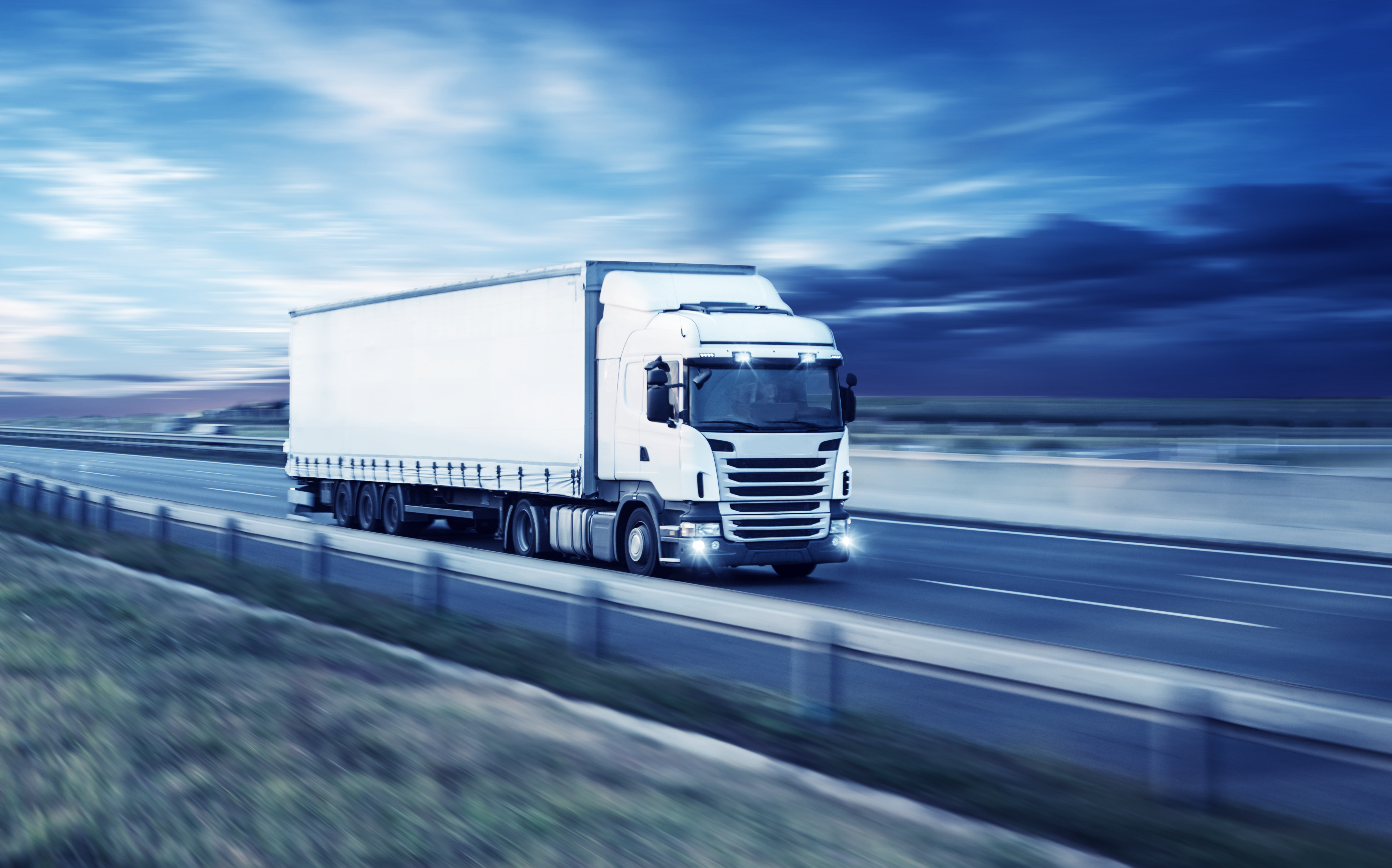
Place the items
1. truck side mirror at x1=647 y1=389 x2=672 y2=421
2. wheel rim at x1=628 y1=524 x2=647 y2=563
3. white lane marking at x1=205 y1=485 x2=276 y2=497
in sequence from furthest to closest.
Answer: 1. white lane marking at x1=205 y1=485 x2=276 y2=497
2. wheel rim at x1=628 y1=524 x2=647 y2=563
3. truck side mirror at x1=647 y1=389 x2=672 y2=421

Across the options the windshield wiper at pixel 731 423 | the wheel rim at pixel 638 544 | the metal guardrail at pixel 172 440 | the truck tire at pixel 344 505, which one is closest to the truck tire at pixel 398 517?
the truck tire at pixel 344 505

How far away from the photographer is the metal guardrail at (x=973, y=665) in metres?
4.52

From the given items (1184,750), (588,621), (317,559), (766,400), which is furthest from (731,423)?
(1184,750)

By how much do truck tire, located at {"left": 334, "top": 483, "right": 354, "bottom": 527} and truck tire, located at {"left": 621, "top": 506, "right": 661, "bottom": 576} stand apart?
30.1 feet

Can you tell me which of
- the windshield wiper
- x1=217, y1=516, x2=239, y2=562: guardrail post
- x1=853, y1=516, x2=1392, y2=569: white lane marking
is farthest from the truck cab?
x1=853, y1=516, x2=1392, y2=569: white lane marking

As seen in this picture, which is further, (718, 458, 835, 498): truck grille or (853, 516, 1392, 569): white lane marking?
(853, 516, 1392, 569): white lane marking

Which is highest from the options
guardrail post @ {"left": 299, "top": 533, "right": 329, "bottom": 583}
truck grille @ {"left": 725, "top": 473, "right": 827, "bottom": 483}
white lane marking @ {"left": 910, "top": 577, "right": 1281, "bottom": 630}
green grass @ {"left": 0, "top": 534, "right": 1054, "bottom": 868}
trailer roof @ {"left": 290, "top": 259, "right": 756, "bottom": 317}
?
trailer roof @ {"left": 290, "top": 259, "right": 756, "bottom": 317}

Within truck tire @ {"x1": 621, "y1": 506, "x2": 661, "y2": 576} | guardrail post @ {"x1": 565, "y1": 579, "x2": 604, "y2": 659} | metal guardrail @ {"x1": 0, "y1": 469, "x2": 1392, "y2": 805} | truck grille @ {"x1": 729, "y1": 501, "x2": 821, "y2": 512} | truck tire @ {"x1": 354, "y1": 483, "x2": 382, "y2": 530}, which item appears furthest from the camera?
truck tire @ {"x1": 354, "y1": 483, "x2": 382, "y2": 530}

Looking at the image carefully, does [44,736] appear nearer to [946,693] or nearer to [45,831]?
[45,831]

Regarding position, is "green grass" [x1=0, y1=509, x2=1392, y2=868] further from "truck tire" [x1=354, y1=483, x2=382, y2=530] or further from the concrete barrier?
the concrete barrier

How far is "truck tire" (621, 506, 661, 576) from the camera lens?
15.0 metres

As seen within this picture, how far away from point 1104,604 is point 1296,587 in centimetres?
311

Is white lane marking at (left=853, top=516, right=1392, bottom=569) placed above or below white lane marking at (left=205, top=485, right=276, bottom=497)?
A: below

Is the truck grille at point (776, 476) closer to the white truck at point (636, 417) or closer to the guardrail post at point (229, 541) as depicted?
the white truck at point (636, 417)
